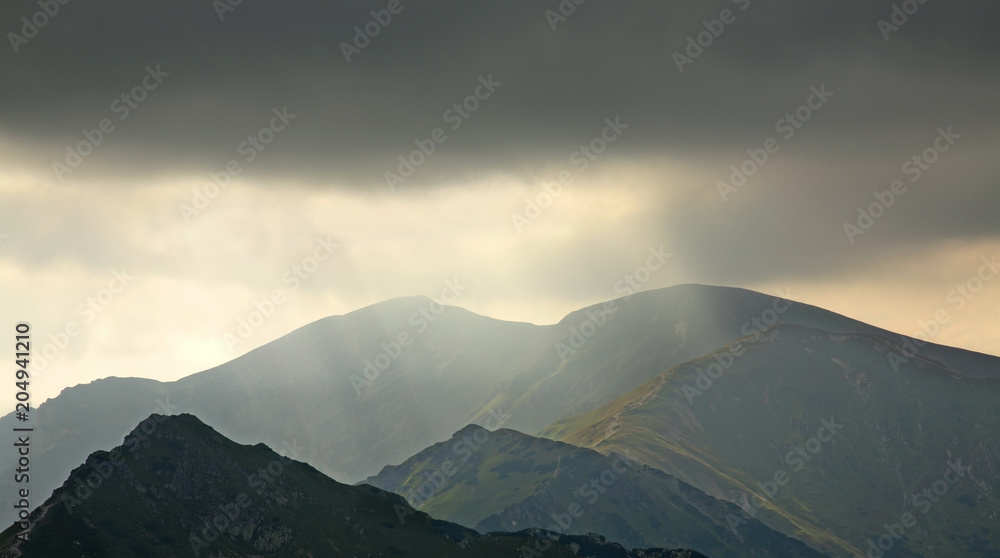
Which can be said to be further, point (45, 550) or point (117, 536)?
point (117, 536)

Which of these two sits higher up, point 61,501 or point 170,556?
point 61,501

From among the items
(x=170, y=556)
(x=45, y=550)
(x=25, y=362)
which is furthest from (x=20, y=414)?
(x=170, y=556)

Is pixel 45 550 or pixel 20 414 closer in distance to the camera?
pixel 20 414

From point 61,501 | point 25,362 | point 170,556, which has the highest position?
point 25,362

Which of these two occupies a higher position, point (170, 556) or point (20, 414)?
point (20, 414)

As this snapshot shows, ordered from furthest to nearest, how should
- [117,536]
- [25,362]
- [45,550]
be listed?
1. [117,536]
2. [45,550]
3. [25,362]

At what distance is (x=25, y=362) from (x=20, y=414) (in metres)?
11.5

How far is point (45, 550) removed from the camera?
18288cm

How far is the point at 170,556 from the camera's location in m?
198

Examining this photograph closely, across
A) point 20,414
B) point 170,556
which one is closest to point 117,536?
point 170,556

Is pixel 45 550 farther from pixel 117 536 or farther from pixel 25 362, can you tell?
pixel 25 362

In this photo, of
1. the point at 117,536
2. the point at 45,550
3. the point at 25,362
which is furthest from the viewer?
the point at 117,536

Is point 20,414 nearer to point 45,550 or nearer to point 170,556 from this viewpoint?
point 45,550

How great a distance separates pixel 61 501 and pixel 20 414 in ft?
158
